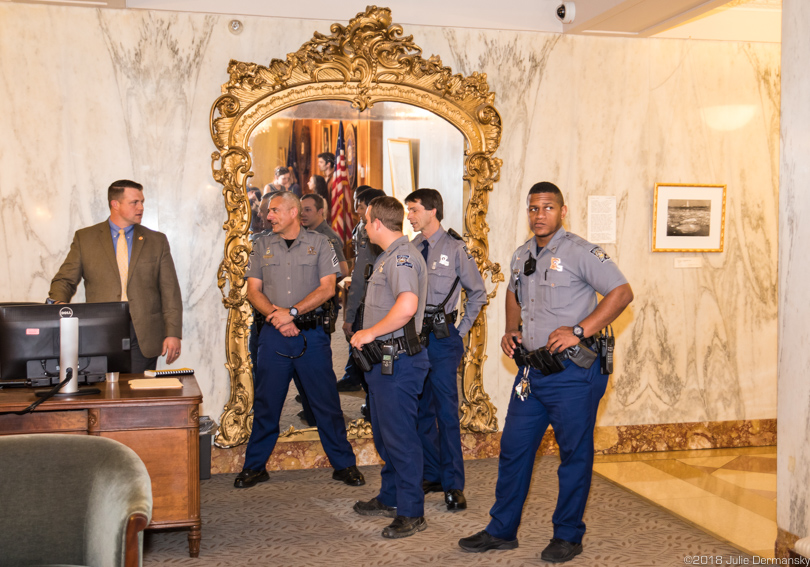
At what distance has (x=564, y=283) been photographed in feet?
11.8

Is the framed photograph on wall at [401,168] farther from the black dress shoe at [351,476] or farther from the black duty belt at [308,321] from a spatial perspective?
the black dress shoe at [351,476]

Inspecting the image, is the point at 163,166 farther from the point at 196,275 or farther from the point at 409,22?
the point at 409,22

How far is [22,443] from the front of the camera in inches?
101

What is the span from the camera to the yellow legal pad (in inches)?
145

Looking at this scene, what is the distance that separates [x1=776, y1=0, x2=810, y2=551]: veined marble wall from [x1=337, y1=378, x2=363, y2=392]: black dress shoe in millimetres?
2780

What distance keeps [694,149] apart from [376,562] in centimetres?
412

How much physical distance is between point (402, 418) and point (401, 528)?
2.01 ft

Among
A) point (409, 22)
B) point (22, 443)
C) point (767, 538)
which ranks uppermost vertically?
point (409, 22)

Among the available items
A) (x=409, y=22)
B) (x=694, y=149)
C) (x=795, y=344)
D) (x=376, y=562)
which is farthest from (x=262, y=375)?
(x=694, y=149)

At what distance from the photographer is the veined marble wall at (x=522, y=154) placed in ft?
15.9

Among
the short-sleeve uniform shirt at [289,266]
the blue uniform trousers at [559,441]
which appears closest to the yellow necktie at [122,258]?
the short-sleeve uniform shirt at [289,266]

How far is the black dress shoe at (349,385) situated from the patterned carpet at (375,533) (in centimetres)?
69

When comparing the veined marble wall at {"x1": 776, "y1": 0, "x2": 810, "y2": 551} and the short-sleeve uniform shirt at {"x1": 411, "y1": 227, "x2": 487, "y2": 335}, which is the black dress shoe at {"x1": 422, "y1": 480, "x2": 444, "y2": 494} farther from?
the veined marble wall at {"x1": 776, "y1": 0, "x2": 810, "y2": 551}

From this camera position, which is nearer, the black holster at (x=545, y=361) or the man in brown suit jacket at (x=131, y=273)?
the black holster at (x=545, y=361)
